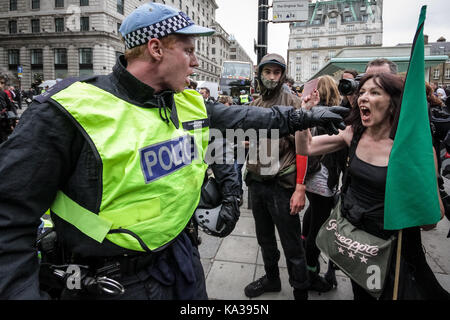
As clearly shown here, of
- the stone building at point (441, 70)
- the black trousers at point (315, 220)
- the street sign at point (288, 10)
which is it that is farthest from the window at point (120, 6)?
the stone building at point (441, 70)

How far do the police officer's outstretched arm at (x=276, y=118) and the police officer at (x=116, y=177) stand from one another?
1.03ft

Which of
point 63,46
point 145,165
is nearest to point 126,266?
point 145,165

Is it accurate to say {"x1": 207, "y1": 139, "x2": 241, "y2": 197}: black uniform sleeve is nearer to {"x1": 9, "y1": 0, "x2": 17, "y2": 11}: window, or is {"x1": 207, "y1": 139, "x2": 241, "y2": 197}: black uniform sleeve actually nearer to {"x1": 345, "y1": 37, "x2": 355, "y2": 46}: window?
{"x1": 9, "y1": 0, "x2": 17, "y2": 11}: window

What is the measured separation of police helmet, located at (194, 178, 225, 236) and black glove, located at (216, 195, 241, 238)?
15 mm

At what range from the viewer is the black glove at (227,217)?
1.83 meters

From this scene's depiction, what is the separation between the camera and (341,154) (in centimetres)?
266

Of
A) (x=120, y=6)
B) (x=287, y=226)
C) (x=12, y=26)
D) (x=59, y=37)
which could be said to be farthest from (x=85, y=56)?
(x=287, y=226)

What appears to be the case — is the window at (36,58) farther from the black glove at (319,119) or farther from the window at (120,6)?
the black glove at (319,119)

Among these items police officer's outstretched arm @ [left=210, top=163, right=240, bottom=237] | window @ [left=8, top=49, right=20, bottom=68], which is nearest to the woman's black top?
police officer's outstretched arm @ [left=210, top=163, right=240, bottom=237]

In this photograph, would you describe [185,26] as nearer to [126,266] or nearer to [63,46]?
[126,266]

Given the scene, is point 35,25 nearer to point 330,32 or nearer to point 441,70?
point 330,32

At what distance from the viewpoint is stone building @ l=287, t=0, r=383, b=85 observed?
229ft

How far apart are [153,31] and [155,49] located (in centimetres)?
8

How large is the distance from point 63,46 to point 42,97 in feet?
132
